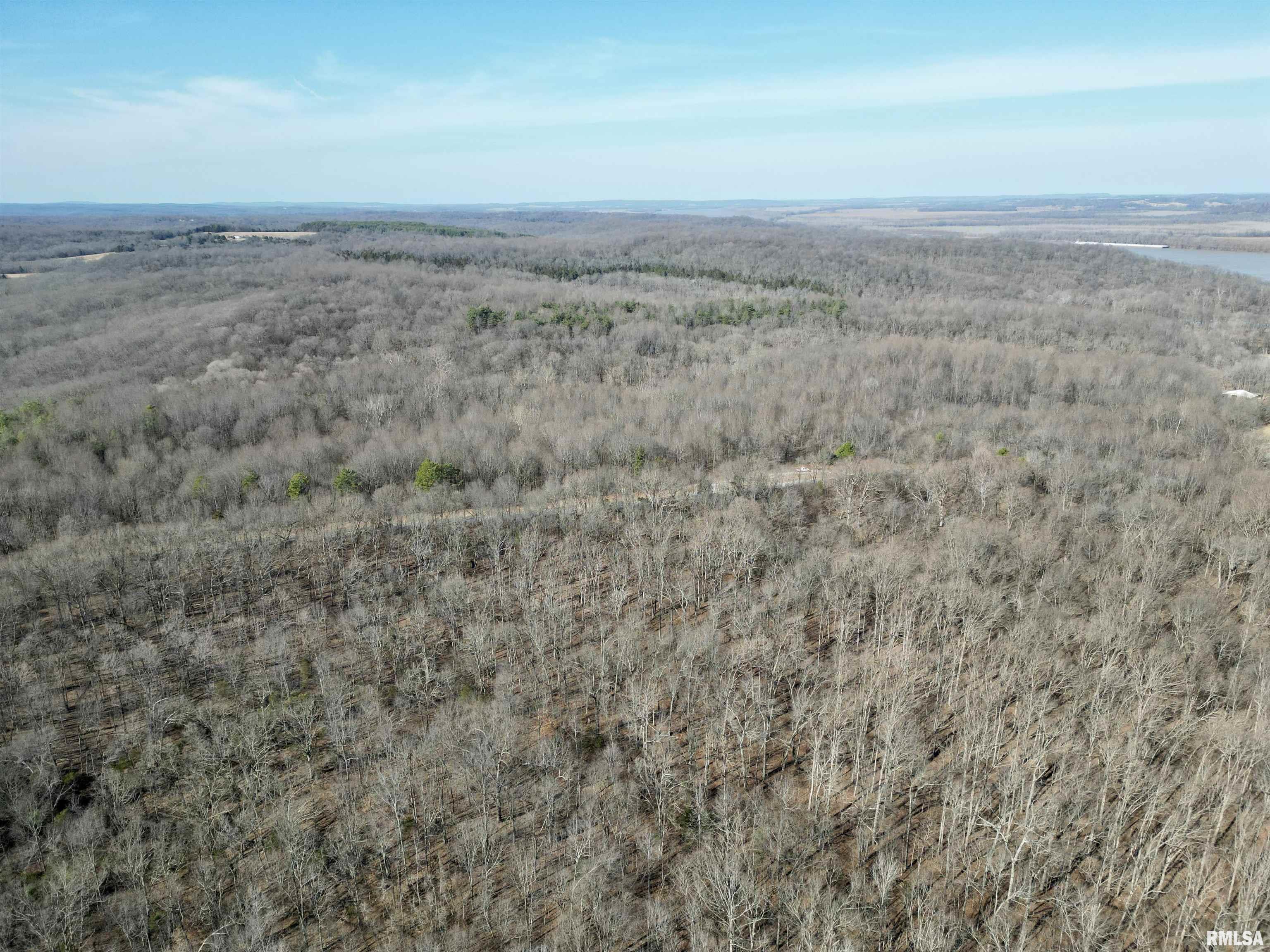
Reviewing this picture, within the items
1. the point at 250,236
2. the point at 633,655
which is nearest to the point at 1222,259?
the point at 633,655

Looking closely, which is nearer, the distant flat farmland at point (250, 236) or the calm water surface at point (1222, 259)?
the calm water surface at point (1222, 259)

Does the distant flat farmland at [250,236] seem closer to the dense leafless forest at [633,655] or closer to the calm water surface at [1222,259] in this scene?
the dense leafless forest at [633,655]

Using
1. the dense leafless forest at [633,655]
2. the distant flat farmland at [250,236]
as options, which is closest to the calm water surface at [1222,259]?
the dense leafless forest at [633,655]

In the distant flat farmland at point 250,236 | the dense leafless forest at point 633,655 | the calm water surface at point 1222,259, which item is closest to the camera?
the dense leafless forest at point 633,655

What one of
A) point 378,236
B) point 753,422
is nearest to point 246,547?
point 753,422

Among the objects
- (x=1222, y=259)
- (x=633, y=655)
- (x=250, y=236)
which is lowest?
(x=633, y=655)

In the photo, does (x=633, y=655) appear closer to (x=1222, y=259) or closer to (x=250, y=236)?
(x=250, y=236)
